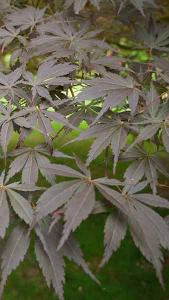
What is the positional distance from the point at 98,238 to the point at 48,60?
8.45ft

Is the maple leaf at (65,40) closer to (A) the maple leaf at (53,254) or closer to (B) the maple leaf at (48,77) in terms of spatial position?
(B) the maple leaf at (48,77)

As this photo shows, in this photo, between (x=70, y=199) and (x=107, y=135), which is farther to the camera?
(x=107, y=135)

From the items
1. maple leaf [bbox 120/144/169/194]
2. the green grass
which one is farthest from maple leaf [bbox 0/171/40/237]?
the green grass

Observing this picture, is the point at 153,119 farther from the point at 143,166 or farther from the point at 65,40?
the point at 65,40

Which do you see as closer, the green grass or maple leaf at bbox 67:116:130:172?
maple leaf at bbox 67:116:130:172

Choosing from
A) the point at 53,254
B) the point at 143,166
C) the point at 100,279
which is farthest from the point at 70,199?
the point at 100,279

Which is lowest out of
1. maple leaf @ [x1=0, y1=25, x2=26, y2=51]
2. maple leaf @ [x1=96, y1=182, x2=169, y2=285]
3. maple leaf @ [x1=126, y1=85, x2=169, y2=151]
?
maple leaf @ [x1=96, y1=182, x2=169, y2=285]

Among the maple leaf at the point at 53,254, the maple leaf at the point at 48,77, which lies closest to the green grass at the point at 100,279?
the maple leaf at the point at 48,77

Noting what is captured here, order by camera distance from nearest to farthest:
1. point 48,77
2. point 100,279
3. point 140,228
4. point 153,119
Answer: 1. point 140,228
2. point 153,119
3. point 48,77
4. point 100,279

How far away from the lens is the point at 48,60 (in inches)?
78.1

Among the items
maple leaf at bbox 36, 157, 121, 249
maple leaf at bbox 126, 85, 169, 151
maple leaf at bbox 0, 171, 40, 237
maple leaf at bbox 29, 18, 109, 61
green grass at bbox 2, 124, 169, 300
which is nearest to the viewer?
maple leaf at bbox 36, 157, 121, 249

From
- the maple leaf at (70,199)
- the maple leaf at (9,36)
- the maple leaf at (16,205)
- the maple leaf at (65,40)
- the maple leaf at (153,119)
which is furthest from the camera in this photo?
the maple leaf at (9,36)

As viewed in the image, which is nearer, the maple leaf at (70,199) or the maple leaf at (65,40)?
the maple leaf at (70,199)

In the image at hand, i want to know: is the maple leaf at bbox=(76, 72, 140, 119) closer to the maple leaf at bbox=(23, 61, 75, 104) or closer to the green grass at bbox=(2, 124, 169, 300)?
the maple leaf at bbox=(23, 61, 75, 104)
